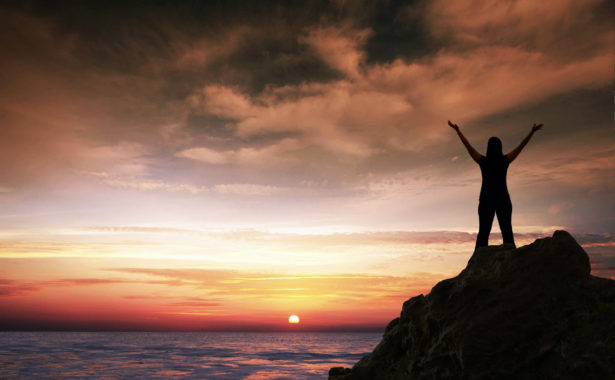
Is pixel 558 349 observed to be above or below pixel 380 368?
above

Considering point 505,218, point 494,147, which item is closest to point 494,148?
point 494,147

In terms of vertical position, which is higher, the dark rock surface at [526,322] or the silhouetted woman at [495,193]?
the silhouetted woman at [495,193]

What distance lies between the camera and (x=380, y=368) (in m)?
7.36

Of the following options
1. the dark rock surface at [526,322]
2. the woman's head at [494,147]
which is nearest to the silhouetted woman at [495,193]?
the woman's head at [494,147]

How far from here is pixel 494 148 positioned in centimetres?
836

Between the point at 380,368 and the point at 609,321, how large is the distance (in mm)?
3692

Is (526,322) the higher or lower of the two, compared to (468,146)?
lower

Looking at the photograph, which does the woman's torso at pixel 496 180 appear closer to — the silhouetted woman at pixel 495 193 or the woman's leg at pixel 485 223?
the silhouetted woman at pixel 495 193

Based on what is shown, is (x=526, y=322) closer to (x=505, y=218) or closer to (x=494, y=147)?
(x=505, y=218)

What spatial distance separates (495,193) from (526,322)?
10.6 feet

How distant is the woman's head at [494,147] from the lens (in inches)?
328

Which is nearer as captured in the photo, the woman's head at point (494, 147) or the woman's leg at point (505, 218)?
the woman's leg at point (505, 218)

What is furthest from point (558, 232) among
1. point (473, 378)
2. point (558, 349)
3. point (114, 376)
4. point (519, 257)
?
point (114, 376)

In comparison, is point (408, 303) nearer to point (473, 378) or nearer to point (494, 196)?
point (473, 378)
